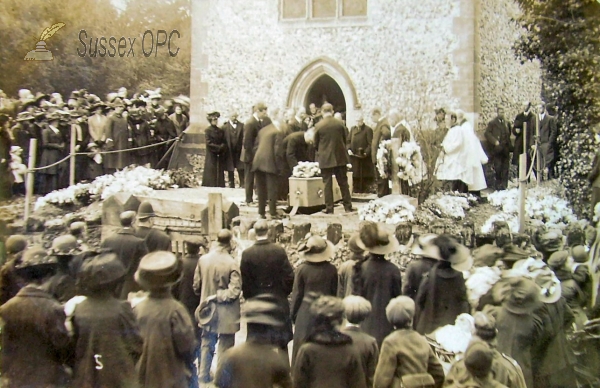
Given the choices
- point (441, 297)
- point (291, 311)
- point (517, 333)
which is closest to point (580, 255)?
point (517, 333)

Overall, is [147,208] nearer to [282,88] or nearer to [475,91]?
[282,88]

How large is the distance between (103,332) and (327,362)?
4.20ft

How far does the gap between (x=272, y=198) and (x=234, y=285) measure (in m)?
0.86

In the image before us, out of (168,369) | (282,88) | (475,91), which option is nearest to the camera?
(168,369)

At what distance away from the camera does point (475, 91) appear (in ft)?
15.4

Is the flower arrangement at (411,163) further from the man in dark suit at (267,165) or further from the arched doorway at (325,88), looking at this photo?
the man in dark suit at (267,165)

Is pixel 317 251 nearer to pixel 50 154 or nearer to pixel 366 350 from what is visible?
pixel 366 350

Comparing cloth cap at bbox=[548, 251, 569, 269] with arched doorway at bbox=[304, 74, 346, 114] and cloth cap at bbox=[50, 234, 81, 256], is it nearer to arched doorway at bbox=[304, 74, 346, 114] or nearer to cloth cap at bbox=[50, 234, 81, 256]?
arched doorway at bbox=[304, 74, 346, 114]

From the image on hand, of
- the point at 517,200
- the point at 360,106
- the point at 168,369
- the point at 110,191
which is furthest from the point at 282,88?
the point at 168,369

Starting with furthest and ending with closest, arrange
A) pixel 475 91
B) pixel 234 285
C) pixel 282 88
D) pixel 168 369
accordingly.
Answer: pixel 282 88
pixel 475 91
pixel 234 285
pixel 168 369

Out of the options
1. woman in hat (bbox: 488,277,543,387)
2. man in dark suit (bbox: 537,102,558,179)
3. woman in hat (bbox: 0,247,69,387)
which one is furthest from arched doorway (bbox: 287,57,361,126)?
woman in hat (bbox: 0,247,69,387)

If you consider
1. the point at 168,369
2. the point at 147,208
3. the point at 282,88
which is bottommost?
the point at 168,369

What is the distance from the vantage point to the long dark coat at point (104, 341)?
3799 mm

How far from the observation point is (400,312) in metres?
3.73
